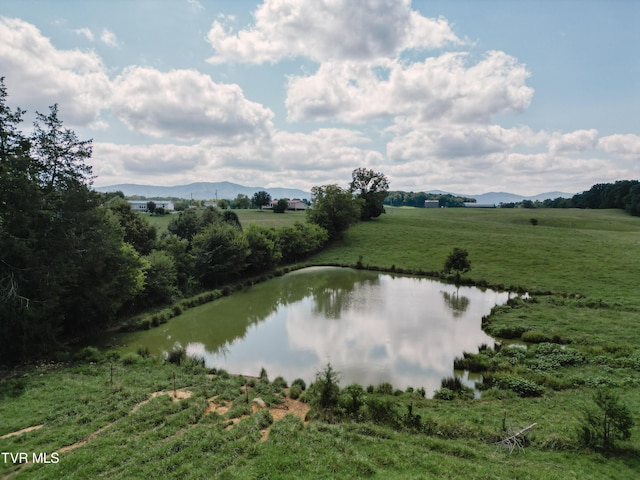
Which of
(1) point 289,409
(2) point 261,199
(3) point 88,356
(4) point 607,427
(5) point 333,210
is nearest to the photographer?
(4) point 607,427

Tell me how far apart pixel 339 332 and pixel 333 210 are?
38.6 m

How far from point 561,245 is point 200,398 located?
46871mm

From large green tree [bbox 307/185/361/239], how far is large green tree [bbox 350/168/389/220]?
12.5 meters

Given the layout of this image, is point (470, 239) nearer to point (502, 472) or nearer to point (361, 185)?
point (361, 185)

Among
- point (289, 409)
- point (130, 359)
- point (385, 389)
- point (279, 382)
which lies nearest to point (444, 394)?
point (385, 389)

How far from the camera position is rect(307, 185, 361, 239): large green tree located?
190ft

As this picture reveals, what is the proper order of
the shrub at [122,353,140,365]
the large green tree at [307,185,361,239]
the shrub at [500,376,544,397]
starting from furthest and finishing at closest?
the large green tree at [307,185,361,239]
the shrub at [122,353,140,365]
the shrub at [500,376,544,397]

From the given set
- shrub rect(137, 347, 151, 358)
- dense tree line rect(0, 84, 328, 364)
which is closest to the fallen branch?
shrub rect(137, 347, 151, 358)

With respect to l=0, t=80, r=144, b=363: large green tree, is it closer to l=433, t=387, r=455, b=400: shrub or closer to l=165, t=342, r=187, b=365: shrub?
l=165, t=342, r=187, b=365: shrub

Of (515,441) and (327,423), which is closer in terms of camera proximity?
(515,441)

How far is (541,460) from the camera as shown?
836cm

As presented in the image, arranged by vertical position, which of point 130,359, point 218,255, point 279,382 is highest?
point 218,255

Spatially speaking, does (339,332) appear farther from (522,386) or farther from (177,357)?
(522,386)

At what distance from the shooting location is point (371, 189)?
245 ft
